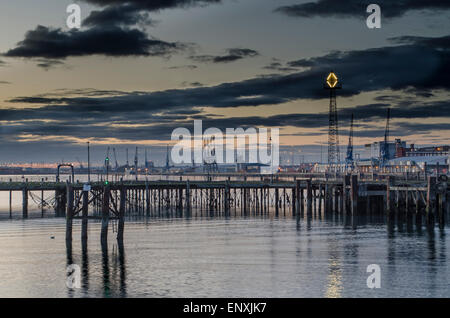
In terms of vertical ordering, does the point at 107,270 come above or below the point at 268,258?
above

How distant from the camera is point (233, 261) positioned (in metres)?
49.3

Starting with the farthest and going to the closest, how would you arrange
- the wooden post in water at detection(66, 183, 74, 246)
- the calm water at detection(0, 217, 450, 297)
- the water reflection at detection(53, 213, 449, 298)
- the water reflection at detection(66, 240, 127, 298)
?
the wooden post in water at detection(66, 183, 74, 246) < the water reflection at detection(53, 213, 449, 298) < the calm water at detection(0, 217, 450, 297) < the water reflection at detection(66, 240, 127, 298)

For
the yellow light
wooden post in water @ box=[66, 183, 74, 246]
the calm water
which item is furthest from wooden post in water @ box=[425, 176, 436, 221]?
the yellow light

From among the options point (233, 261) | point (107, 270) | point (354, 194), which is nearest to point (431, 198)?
point (354, 194)

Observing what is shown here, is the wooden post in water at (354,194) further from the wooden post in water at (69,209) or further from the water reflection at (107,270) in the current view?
the wooden post in water at (69,209)

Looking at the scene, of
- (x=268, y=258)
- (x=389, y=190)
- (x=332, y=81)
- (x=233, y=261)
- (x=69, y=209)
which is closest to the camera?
(x=233, y=261)

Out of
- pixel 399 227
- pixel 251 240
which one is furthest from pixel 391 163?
pixel 251 240

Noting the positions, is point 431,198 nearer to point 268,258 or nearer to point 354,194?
point 354,194

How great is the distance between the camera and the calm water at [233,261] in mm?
39094

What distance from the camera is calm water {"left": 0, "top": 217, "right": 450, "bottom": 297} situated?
3909 centimetres

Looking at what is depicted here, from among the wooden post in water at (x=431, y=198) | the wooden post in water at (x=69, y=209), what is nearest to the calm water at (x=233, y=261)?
the wooden post in water at (x=69, y=209)

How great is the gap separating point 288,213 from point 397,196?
19741 millimetres

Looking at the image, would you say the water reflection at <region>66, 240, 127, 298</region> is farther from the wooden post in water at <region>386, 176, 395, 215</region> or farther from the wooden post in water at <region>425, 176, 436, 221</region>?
the wooden post in water at <region>386, 176, 395, 215</region>

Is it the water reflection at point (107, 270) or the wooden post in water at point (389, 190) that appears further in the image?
the wooden post in water at point (389, 190)
